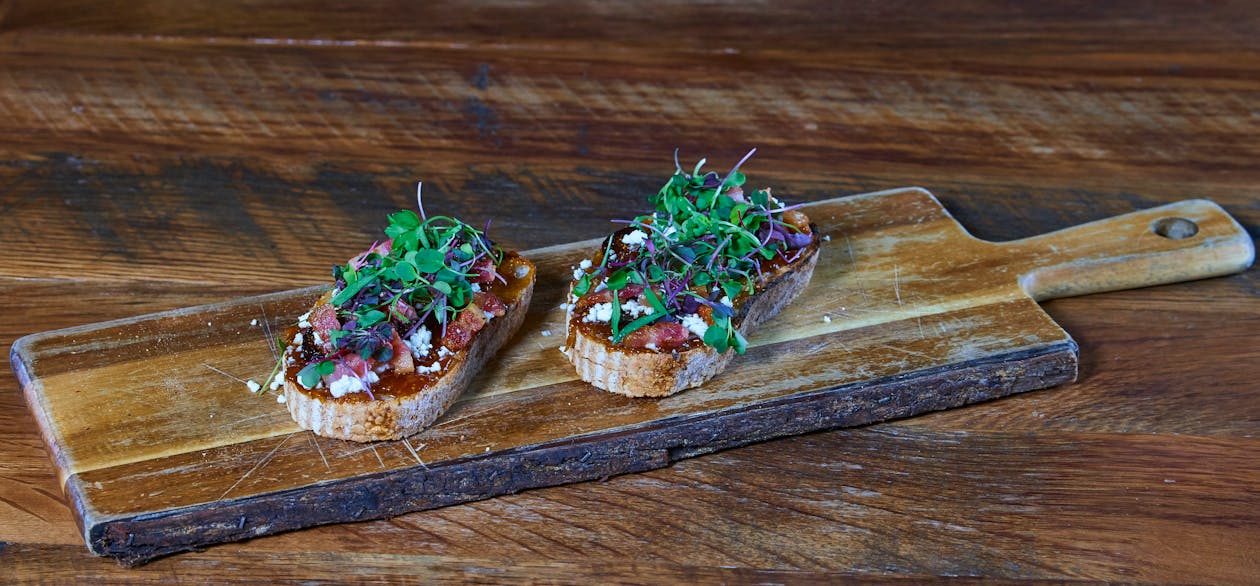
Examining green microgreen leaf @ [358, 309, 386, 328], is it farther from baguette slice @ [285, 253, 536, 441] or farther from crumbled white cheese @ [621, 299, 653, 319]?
crumbled white cheese @ [621, 299, 653, 319]

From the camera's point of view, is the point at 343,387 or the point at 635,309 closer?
the point at 343,387

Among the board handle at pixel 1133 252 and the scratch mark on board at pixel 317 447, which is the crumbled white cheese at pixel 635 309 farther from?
the board handle at pixel 1133 252

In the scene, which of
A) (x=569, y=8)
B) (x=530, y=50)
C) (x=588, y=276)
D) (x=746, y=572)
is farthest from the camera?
(x=569, y=8)

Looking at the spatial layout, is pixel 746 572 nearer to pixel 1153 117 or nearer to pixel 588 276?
pixel 588 276

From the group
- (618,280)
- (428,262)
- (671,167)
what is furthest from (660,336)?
(671,167)

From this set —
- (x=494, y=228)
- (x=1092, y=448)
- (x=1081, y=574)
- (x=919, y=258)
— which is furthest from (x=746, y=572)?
(x=494, y=228)

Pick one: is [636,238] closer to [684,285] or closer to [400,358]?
[684,285]
